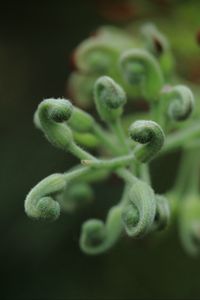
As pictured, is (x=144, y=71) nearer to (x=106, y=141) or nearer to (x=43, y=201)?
(x=106, y=141)

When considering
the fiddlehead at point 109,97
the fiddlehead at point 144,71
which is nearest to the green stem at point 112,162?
the fiddlehead at point 109,97

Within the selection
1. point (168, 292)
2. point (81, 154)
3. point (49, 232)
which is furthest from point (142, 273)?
point (81, 154)

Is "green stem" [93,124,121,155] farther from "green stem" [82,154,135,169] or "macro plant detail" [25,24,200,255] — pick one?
"green stem" [82,154,135,169]

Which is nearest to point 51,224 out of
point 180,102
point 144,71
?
point 144,71

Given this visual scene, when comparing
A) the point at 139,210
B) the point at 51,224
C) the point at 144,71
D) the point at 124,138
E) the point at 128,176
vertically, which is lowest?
the point at 139,210

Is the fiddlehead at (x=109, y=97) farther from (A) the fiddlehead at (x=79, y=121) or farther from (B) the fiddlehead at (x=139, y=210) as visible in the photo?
(B) the fiddlehead at (x=139, y=210)

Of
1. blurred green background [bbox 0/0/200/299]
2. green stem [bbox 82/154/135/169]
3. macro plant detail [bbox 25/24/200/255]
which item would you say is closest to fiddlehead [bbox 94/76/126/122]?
macro plant detail [bbox 25/24/200/255]
